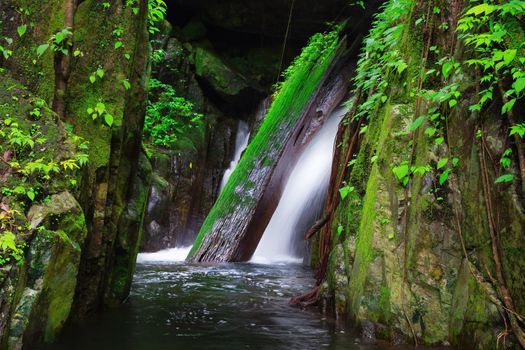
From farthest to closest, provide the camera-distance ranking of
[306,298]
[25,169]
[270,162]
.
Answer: [270,162]
[306,298]
[25,169]

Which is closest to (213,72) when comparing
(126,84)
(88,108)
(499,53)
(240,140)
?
(240,140)

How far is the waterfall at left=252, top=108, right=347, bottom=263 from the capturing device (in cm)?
931

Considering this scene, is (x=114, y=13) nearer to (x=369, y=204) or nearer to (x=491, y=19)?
(x=369, y=204)

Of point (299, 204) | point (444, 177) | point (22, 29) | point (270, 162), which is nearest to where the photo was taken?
point (444, 177)

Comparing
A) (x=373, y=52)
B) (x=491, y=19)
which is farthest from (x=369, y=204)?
(x=373, y=52)

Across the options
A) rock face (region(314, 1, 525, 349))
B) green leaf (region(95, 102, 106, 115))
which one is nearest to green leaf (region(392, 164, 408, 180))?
rock face (region(314, 1, 525, 349))

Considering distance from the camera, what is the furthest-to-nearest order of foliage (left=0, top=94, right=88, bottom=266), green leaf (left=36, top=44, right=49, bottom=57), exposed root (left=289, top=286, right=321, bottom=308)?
exposed root (left=289, top=286, right=321, bottom=308) < green leaf (left=36, top=44, right=49, bottom=57) < foliage (left=0, top=94, right=88, bottom=266)

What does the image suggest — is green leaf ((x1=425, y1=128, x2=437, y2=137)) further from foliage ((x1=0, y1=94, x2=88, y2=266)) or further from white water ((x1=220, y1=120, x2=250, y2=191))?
white water ((x1=220, y1=120, x2=250, y2=191))

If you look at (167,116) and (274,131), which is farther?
(167,116)

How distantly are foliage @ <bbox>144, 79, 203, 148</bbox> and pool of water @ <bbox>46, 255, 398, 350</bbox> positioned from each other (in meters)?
6.88

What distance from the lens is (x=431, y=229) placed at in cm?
356

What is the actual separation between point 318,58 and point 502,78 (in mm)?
7827

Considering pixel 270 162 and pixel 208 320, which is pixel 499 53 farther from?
pixel 270 162

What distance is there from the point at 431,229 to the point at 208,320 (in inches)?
85.3
